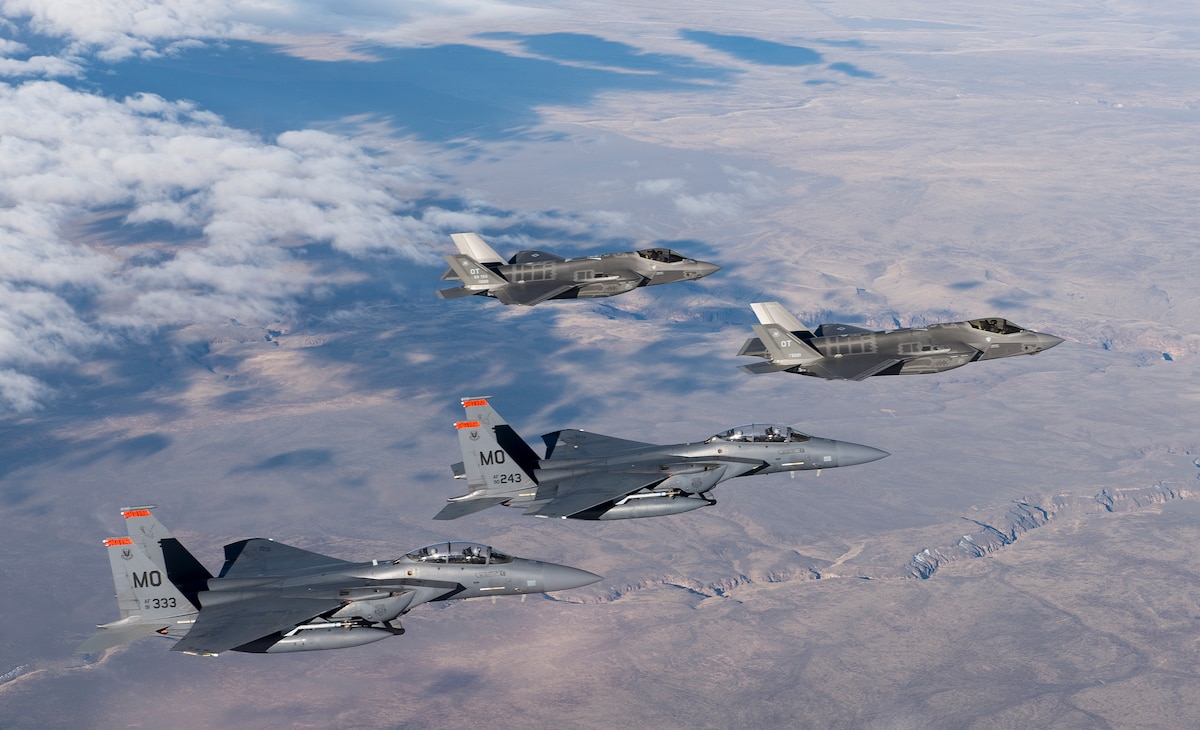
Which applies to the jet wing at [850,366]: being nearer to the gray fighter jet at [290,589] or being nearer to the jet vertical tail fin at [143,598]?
the gray fighter jet at [290,589]

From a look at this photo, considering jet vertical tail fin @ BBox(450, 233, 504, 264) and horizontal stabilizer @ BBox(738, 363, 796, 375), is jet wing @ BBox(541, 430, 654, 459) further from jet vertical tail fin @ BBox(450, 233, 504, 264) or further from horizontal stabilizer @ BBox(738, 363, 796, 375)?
jet vertical tail fin @ BBox(450, 233, 504, 264)

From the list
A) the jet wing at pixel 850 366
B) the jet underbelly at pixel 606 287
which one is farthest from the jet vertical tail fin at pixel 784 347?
the jet underbelly at pixel 606 287

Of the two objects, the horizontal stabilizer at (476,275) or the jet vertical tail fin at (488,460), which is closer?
the jet vertical tail fin at (488,460)

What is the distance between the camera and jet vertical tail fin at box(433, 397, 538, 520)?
209 feet

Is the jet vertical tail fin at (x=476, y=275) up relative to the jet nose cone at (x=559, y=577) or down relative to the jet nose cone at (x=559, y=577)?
up

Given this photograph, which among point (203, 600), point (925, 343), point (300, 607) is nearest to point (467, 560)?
point (300, 607)

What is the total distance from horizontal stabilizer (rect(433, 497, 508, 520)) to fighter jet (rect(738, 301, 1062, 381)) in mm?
16350

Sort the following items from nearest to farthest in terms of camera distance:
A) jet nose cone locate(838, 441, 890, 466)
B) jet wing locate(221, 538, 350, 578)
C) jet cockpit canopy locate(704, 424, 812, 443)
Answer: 1. jet wing locate(221, 538, 350, 578)
2. jet cockpit canopy locate(704, 424, 812, 443)
3. jet nose cone locate(838, 441, 890, 466)

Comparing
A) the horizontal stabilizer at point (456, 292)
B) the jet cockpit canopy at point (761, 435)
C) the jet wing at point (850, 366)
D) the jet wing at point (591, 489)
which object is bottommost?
the jet wing at point (591, 489)

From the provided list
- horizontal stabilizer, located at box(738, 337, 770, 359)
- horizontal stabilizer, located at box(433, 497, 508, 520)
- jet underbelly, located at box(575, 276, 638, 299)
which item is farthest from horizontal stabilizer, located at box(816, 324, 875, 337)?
horizontal stabilizer, located at box(433, 497, 508, 520)

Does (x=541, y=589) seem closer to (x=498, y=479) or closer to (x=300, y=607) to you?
(x=498, y=479)

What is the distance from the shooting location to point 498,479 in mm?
64812

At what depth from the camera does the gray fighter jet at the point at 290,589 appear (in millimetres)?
55562

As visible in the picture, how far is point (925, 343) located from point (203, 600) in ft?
144
